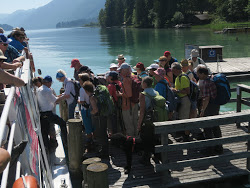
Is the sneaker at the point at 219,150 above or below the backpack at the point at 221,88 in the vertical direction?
below

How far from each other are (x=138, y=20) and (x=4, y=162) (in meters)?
110

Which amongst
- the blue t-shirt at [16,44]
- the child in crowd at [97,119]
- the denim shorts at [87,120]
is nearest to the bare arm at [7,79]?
the child in crowd at [97,119]

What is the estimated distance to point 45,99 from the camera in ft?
19.5

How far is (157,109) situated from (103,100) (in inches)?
41.3

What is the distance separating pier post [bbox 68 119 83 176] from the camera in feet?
18.8

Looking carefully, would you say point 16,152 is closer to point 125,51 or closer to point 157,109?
point 157,109

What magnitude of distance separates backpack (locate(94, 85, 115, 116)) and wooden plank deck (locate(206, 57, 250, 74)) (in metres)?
10.4

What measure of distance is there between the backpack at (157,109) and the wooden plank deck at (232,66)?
A: 10.1m

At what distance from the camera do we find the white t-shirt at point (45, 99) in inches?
233

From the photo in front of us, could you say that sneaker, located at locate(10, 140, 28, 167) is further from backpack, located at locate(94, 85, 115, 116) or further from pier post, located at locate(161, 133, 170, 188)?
backpack, located at locate(94, 85, 115, 116)

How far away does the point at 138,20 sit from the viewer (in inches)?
4237

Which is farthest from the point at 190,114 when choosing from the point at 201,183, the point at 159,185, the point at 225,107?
the point at 225,107

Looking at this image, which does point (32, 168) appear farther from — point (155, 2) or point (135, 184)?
point (155, 2)

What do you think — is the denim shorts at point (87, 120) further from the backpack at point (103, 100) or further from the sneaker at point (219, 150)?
the sneaker at point (219, 150)
